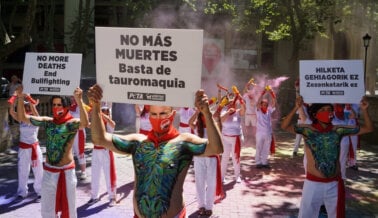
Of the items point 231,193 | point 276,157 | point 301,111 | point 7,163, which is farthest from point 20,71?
point 301,111

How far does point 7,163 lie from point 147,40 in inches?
349

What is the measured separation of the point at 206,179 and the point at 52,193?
2754 millimetres

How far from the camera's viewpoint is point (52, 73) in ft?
20.1

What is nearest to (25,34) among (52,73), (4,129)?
(4,129)

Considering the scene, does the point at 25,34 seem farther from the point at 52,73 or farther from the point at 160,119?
the point at 160,119

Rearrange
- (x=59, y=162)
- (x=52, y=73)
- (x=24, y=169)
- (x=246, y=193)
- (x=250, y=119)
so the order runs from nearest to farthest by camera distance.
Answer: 1. (x=59, y=162)
2. (x=52, y=73)
3. (x=24, y=169)
4. (x=246, y=193)
5. (x=250, y=119)

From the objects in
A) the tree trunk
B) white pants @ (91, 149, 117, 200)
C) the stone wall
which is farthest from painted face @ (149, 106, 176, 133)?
the stone wall

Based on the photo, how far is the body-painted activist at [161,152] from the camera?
139 inches

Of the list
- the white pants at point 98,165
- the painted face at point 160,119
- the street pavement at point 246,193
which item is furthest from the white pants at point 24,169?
the painted face at point 160,119

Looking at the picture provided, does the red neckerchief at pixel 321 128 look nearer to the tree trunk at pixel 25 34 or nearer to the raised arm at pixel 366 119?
the raised arm at pixel 366 119

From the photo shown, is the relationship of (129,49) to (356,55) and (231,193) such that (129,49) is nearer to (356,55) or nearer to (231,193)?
(231,193)

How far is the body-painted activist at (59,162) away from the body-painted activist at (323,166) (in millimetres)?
2838

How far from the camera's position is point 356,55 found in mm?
36188

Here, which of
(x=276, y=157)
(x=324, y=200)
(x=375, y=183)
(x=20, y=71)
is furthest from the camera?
(x=20, y=71)
